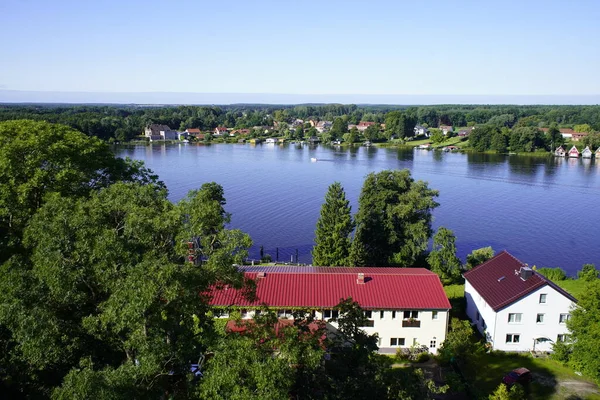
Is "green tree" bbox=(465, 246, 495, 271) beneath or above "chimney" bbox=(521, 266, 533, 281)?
beneath

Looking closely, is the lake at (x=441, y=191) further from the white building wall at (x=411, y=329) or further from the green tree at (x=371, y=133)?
the white building wall at (x=411, y=329)

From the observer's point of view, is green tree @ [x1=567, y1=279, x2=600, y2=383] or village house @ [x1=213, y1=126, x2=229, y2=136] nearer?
green tree @ [x1=567, y1=279, x2=600, y2=383]

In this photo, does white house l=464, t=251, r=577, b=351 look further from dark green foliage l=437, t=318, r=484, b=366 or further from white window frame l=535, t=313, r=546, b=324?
dark green foliage l=437, t=318, r=484, b=366

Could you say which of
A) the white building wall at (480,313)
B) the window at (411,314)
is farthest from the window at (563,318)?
the window at (411,314)

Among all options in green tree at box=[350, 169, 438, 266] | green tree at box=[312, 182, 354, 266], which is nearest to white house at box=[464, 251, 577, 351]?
green tree at box=[350, 169, 438, 266]

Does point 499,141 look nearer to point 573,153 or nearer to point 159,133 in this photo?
point 573,153

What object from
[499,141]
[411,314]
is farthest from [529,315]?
[499,141]
